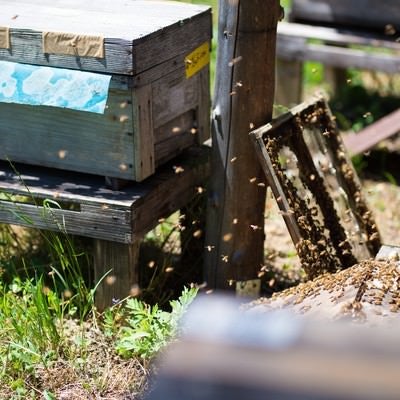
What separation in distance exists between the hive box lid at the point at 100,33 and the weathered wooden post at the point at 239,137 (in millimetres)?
225

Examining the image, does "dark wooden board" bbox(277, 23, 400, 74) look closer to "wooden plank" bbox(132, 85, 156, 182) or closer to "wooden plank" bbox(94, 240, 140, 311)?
"wooden plank" bbox(132, 85, 156, 182)

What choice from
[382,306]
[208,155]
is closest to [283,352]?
[382,306]

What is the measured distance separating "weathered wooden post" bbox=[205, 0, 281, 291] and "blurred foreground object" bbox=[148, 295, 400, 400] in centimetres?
243

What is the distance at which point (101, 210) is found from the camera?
367cm

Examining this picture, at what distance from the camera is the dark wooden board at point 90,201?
12.0ft

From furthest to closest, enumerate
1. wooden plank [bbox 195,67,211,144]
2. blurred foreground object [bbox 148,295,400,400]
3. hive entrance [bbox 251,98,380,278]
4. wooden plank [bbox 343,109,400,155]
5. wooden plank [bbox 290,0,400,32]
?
wooden plank [bbox 290,0,400,32]
wooden plank [bbox 343,109,400,155]
wooden plank [bbox 195,67,211,144]
hive entrance [bbox 251,98,380,278]
blurred foreground object [bbox 148,295,400,400]

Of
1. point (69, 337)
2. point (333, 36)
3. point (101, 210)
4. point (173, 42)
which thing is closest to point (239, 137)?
point (173, 42)

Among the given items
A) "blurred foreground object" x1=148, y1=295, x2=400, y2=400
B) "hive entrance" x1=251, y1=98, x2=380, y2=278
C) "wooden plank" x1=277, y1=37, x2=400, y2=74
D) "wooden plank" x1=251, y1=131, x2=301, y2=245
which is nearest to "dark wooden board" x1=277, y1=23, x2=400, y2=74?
"wooden plank" x1=277, y1=37, x2=400, y2=74

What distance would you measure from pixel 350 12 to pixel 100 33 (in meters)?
3.13

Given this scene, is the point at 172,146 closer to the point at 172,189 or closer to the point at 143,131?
the point at 172,189

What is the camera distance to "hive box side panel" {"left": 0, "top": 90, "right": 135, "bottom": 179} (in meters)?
3.58

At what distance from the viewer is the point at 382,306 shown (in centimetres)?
291

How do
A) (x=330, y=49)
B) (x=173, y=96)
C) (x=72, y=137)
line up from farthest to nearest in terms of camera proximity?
(x=330, y=49) < (x=173, y=96) < (x=72, y=137)

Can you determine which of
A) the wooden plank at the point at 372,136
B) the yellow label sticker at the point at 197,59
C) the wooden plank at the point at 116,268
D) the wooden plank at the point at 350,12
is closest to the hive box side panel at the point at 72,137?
the wooden plank at the point at 116,268
